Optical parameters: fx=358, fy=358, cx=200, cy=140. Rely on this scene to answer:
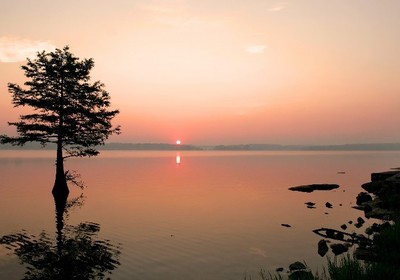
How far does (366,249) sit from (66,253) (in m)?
18.0

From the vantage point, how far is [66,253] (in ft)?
73.1

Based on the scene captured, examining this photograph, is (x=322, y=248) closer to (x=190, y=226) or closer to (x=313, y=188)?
(x=190, y=226)

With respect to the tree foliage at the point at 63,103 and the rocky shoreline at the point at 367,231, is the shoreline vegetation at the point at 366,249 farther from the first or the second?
the tree foliage at the point at 63,103

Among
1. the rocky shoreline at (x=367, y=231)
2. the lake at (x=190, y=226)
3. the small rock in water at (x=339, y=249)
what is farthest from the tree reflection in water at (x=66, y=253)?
the small rock in water at (x=339, y=249)

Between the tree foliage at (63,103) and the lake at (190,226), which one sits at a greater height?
the tree foliage at (63,103)

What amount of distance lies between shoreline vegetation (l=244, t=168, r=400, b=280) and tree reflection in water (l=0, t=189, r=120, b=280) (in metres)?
8.68

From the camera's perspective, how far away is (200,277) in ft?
61.2

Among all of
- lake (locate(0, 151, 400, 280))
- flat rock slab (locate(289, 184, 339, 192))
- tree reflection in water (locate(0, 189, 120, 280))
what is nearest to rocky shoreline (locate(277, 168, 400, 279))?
lake (locate(0, 151, 400, 280))

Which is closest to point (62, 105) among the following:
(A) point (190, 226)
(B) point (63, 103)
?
(B) point (63, 103)

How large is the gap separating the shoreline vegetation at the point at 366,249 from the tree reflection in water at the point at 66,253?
28.5 feet

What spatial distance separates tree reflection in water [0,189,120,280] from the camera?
1892 cm

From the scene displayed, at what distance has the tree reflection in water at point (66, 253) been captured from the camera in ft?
62.1

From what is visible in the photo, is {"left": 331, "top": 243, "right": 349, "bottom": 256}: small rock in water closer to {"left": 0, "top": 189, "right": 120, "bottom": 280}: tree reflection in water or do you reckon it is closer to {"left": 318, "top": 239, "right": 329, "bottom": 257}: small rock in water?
{"left": 318, "top": 239, "right": 329, "bottom": 257}: small rock in water

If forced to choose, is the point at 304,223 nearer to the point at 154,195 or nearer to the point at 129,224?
the point at 129,224
